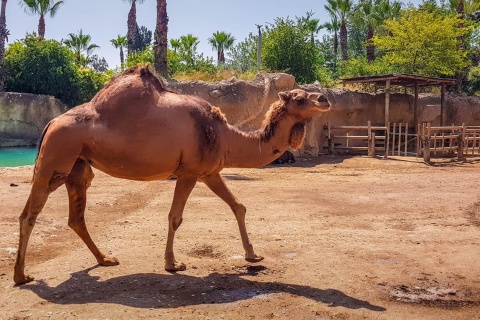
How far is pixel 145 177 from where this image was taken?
5352 millimetres

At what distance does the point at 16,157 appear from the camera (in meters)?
23.6

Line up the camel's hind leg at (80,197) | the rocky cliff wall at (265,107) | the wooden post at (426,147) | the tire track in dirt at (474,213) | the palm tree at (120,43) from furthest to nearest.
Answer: the palm tree at (120,43) → the wooden post at (426,147) → the rocky cliff wall at (265,107) → the tire track in dirt at (474,213) → the camel's hind leg at (80,197)

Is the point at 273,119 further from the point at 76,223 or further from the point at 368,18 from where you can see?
the point at 368,18

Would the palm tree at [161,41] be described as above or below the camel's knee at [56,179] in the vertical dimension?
above

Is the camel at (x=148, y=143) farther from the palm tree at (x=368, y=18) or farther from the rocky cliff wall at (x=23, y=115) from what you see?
the palm tree at (x=368, y=18)

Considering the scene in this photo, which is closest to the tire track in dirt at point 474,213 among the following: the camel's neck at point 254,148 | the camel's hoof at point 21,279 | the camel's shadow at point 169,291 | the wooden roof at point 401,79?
the camel's neck at point 254,148

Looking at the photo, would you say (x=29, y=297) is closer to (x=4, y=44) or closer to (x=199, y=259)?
(x=199, y=259)

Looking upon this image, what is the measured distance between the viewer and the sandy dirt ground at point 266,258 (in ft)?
14.6

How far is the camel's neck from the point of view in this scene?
5516 mm

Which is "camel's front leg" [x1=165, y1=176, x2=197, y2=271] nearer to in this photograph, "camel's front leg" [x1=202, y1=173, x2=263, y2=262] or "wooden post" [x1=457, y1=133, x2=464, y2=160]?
"camel's front leg" [x1=202, y1=173, x2=263, y2=262]

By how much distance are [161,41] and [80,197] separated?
16818 millimetres

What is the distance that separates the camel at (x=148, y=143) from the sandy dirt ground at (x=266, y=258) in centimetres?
41

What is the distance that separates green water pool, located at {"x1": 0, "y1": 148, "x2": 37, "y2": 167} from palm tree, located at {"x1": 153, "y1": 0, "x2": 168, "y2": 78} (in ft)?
20.4

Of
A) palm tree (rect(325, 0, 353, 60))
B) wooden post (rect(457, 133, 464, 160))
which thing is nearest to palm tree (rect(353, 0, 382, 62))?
palm tree (rect(325, 0, 353, 60))
